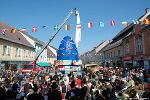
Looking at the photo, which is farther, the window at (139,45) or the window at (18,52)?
the window at (18,52)

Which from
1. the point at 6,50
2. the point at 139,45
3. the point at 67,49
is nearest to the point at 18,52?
the point at 6,50

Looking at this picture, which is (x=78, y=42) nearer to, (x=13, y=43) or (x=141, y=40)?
(x=141, y=40)

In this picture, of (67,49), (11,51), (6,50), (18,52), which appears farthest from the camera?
(18,52)

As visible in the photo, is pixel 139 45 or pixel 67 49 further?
pixel 139 45

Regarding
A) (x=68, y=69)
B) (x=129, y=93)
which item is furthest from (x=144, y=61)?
(x=129, y=93)

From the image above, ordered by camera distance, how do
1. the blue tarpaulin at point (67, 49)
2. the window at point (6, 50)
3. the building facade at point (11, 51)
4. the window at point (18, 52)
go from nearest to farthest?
the blue tarpaulin at point (67, 49) < the building facade at point (11, 51) < the window at point (6, 50) < the window at point (18, 52)

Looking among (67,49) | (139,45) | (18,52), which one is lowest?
(67,49)

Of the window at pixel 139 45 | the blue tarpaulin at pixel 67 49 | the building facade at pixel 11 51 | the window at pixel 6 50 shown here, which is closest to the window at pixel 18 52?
the building facade at pixel 11 51

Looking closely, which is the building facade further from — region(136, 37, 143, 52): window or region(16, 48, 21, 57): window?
region(136, 37, 143, 52): window

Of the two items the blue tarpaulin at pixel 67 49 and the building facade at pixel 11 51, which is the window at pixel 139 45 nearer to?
the blue tarpaulin at pixel 67 49

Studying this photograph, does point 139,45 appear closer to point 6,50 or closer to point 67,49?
point 67,49

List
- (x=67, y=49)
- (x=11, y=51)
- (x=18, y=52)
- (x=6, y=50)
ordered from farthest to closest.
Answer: (x=18, y=52) → (x=11, y=51) → (x=6, y=50) → (x=67, y=49)

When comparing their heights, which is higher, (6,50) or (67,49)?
(6,50)

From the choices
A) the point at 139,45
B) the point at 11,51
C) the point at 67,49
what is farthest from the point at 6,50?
the point at 139,45
